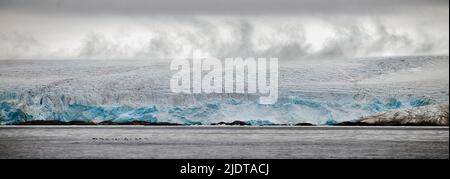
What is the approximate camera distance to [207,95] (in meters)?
88.8

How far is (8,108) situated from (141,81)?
1632 centimetres

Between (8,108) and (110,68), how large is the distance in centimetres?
1331

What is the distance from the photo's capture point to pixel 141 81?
89.1m

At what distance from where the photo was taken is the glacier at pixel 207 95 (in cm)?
8238

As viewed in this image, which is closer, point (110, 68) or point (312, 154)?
point (312, 154)

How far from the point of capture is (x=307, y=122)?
86.6 m

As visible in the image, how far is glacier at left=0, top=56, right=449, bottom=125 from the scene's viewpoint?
82375 millimetres
